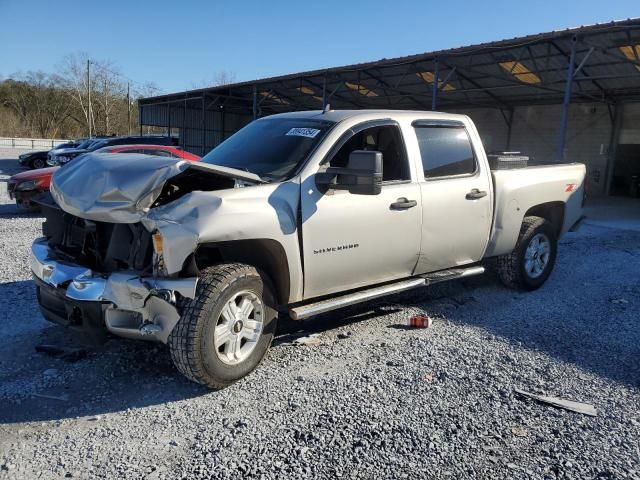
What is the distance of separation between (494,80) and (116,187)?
18.5 metres

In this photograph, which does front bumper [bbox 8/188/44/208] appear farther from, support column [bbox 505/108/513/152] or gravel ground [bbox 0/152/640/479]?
support column [bbox 505/108/513/152]

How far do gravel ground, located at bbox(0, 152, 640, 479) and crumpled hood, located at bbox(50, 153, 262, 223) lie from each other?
1.22 metres

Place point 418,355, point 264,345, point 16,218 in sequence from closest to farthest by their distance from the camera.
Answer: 1. point 264,345
2. point 418,355
3. point 16,218

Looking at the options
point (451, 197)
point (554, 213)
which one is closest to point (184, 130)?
point (554, 213)

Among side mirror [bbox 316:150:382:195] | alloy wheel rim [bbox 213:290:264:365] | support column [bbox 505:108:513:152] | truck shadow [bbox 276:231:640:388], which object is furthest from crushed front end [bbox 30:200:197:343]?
support column [bbox 505:108:513:152]

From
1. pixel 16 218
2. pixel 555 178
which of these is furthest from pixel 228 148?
pixel 16 218

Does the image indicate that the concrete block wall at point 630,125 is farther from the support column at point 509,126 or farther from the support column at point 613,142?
the support column at point 509,126

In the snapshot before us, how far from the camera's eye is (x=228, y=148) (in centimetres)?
493

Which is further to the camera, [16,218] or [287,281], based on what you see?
[16,218]

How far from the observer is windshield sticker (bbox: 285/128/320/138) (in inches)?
174

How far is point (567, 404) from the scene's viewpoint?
3.60 m

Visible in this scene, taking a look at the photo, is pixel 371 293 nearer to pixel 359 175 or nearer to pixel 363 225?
pixel 363 225

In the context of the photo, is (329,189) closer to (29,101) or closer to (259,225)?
(259,225)

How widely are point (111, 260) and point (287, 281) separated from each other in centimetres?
126
